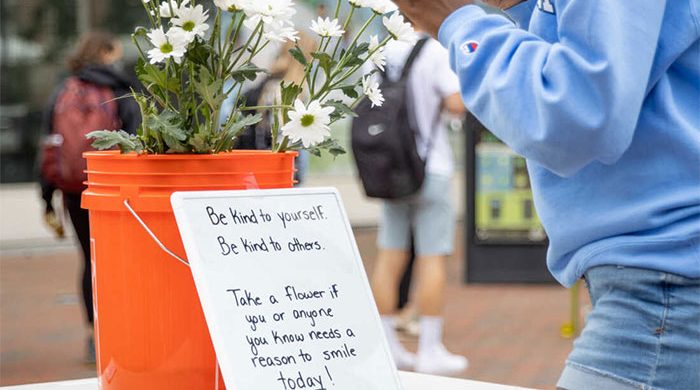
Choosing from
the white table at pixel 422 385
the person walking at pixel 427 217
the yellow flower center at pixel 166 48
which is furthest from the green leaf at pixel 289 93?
the person walking at pixel 427 217

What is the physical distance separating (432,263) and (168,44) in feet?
14.0

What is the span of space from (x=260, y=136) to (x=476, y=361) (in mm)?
1863

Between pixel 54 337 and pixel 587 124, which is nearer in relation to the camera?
pixel 587 124

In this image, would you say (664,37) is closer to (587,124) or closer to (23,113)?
(587,124)

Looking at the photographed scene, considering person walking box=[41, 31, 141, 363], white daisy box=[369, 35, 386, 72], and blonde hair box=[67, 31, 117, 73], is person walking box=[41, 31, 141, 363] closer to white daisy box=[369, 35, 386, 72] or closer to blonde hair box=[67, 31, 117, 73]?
blonde hair box=[67, 31, 117, 73]

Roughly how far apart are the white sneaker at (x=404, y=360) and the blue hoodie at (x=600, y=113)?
4.43 m

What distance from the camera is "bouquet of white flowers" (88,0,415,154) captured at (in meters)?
1.85

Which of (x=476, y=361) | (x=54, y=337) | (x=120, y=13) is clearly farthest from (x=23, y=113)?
(x=476, y=361)

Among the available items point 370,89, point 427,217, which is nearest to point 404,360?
point 427,217

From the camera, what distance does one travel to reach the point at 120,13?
12.6 meters

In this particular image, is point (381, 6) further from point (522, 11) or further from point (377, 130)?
point (377, 130)

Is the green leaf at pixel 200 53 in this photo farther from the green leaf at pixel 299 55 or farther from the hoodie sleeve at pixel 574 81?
the hoodie sleeve at pixel 574 81

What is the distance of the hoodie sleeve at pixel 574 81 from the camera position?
4.86 feet

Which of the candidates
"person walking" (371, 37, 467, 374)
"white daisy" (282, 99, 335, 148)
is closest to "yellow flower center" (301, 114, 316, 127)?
"white daisy" (282, 99, 335, 148)
